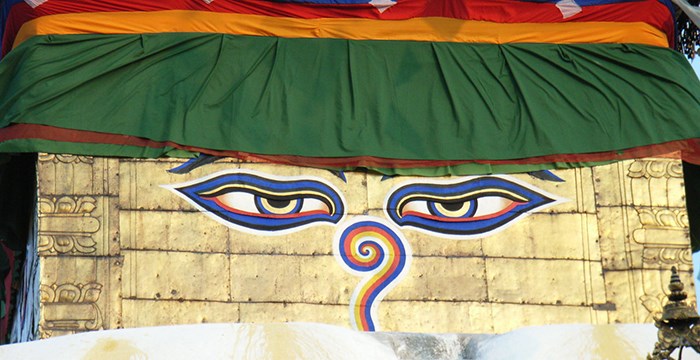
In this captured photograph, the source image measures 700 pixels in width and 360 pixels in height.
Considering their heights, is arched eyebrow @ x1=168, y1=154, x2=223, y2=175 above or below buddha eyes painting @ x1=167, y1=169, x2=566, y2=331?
above

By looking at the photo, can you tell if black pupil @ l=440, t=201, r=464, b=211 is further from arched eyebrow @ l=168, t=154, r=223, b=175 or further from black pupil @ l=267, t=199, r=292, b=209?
arched eyebrow @ l=168, t=154, r=223, b=175

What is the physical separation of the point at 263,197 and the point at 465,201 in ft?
6.86

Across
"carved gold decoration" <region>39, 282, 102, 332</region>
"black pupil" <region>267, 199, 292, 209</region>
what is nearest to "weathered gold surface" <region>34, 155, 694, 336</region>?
"carved gold decoration" <region>39, 282, 102, 332</region>

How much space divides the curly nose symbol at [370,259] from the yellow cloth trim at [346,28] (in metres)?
2.29

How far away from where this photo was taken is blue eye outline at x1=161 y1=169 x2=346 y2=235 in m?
16.9

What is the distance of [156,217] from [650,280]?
5.08 metres

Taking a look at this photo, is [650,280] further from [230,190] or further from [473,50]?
[230,190]

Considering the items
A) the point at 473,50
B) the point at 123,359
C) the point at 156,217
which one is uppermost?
the point at 473,50

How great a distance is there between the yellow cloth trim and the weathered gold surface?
5.33 feet

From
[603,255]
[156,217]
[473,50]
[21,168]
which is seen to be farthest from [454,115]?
[21,168]

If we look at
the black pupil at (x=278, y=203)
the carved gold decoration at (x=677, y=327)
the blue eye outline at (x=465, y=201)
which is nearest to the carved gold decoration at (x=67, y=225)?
the black pupil at (x=278, y=203)

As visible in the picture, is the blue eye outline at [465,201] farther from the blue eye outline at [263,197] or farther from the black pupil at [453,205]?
the blue eye outline at [263,197]

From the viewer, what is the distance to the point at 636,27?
1844 centimetres

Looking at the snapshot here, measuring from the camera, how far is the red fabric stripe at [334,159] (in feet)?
54.9
